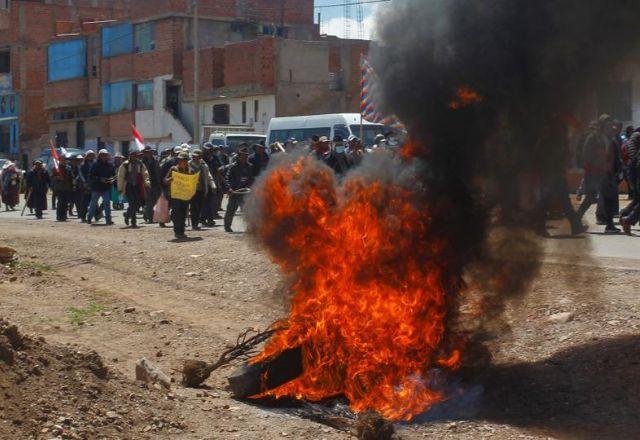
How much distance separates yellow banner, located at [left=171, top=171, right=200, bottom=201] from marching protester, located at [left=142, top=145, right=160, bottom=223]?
12.4 feet

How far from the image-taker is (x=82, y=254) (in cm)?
1683

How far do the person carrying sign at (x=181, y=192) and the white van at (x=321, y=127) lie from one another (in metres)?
7.77

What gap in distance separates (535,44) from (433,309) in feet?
7.45

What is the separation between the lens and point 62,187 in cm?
2538

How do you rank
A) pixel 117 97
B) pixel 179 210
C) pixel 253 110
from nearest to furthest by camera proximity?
pixel 179 210 < pixel 253 110 < pixel 117 97

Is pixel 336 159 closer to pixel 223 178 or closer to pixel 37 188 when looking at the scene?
pixel 223 178

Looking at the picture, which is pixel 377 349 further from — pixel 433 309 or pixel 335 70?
pixel 335 70

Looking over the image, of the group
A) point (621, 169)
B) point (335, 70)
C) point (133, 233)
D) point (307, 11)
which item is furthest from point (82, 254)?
point (307, 11)

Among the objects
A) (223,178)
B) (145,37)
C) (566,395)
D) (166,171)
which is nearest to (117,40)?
(145,37)

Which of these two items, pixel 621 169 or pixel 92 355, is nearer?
pixel 92 355

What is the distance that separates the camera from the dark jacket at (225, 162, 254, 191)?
61.3 feet

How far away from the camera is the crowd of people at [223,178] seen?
14391 millimetres

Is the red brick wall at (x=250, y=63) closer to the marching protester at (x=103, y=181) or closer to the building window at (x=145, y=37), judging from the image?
the building window at (x=145, y=37)

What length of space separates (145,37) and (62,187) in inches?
1089
